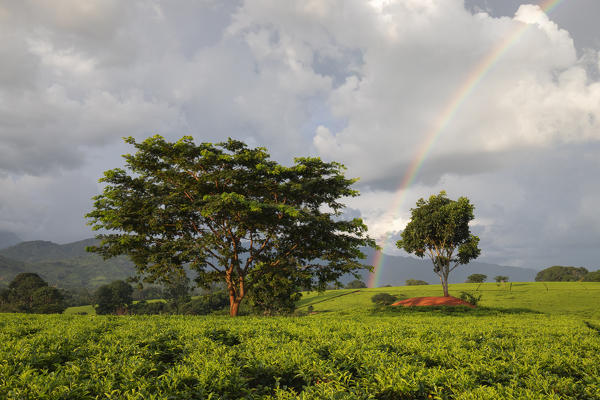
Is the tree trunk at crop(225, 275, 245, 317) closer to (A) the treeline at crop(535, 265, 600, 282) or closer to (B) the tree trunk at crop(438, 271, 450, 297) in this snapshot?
(B) the tree trunk at crop(438, 271, 450, 297)

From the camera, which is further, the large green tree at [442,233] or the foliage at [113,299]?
the foliage at [113,299]

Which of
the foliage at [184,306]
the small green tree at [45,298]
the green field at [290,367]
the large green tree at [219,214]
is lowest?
the foliage at [184,306]

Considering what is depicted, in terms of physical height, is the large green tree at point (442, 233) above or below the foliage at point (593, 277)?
above

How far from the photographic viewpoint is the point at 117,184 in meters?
21.6

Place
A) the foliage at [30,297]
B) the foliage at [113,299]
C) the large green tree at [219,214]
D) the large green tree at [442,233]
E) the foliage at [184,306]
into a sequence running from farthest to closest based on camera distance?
1. the foliage at [113,299]
2. the foliage at [184,306]
3. the foliage at [30,297]
4. the large green tree at [442,233]
5. the large green tree at [219,214]

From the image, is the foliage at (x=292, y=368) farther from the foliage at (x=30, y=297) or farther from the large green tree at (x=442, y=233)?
the foliage at (x=30, y=297)

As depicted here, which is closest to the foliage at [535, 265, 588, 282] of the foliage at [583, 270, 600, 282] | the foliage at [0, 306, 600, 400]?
the foliage at [583, 270, 600, 282]

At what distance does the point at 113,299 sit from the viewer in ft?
307

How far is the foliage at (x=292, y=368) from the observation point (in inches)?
194

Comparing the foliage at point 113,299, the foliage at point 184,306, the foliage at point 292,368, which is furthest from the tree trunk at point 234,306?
the foliage at point 113,299

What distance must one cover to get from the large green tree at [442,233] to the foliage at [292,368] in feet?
111

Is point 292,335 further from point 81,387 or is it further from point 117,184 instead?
point 117,184

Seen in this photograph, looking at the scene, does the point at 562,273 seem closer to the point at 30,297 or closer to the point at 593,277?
the point at 593,277

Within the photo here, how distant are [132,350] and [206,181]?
15.0 metres
